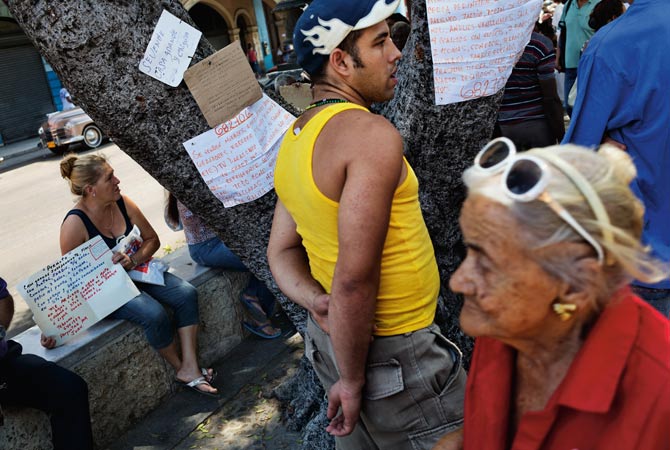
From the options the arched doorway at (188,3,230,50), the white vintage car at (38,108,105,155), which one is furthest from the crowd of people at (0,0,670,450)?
the arched doorway at (188,3,230,50)

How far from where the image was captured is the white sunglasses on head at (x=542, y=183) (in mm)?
1168

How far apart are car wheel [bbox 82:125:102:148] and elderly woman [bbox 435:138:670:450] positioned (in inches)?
633

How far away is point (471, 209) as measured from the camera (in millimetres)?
1337

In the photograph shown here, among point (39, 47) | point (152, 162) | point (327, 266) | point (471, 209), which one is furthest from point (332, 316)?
point (39, 47)

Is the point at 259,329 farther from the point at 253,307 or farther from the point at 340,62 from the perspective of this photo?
the point at 340,62

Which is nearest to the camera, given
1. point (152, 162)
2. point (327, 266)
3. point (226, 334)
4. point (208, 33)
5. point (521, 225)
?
point (521, 225)

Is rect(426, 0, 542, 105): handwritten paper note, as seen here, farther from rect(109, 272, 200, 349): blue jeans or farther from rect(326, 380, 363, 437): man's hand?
rect(109, 272, 200, 349): blue jeans

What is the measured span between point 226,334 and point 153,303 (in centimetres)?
77

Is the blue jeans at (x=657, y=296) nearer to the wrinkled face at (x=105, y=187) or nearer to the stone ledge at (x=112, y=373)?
the stone ledge at (x=112, y=373)

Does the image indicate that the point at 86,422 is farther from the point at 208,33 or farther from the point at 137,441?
the point at 208,33

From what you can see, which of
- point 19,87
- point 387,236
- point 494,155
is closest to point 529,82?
point 387,236

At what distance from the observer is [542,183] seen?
1.18 m

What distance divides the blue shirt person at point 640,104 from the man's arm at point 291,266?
43.5 inches

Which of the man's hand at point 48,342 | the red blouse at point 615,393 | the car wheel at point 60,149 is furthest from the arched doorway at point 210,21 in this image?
the red blouse at point 615,393
